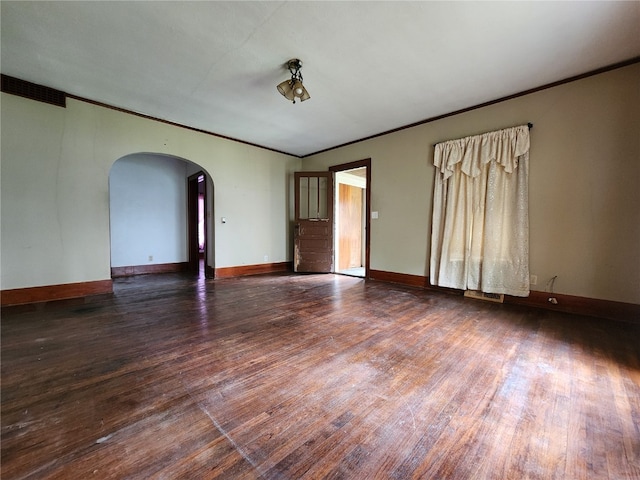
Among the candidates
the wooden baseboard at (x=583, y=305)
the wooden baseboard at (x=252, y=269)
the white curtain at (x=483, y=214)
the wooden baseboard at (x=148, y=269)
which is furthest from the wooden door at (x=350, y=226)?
the wooden baseboard at (x=148, y=269)

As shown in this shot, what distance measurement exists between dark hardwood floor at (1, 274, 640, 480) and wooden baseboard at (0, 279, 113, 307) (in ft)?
1.29

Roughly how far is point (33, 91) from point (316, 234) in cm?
464

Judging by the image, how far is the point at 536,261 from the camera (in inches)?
128

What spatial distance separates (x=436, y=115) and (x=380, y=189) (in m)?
1.47

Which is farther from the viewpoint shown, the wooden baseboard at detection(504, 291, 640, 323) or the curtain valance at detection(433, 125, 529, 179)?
the curtain valance at detection(433, 125, 529, 179)

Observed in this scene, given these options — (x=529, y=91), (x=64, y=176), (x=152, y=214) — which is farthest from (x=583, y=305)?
(x=152, y=214)

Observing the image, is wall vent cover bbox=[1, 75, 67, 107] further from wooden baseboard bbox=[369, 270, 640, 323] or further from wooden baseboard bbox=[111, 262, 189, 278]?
wooden baseboard bbox=[369, 270, 640, 323]

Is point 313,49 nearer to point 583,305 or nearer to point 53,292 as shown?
point 583,305

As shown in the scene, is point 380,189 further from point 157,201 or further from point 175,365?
point 157,201

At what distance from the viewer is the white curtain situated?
3322 millimetres

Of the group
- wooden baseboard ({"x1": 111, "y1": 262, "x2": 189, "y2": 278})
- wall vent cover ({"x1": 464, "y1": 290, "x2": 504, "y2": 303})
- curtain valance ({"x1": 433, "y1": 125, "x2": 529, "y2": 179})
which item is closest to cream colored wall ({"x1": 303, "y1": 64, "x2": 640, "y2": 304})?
curtain valance ({"x1": 433, "y1": 125, "x2": 529, "y2": 179})

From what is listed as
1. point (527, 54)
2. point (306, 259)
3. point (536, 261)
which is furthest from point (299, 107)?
point (536, 261)

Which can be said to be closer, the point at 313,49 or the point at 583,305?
the point at 313,49

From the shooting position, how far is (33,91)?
10.7 feet
